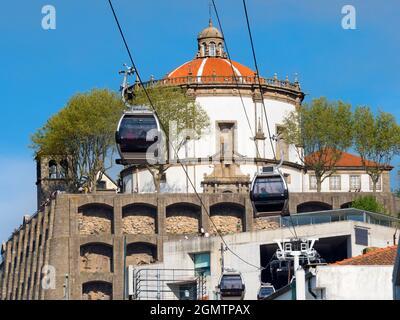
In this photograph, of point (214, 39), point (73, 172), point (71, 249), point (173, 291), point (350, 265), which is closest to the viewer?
point (350, 265)

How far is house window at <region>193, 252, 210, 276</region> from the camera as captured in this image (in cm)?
10250

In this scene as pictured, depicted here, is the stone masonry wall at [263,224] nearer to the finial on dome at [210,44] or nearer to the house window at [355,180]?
the house window at [355,180]

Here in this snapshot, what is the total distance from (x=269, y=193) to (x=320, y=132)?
6846cm

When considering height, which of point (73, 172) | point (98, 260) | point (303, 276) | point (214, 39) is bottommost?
point (303, 276)

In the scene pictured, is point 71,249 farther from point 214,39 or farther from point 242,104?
point 214,39

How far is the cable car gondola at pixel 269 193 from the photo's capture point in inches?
1955

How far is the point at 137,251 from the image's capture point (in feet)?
367

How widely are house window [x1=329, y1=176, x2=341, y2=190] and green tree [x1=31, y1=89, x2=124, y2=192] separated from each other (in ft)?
70.1

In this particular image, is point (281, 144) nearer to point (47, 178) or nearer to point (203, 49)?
point (203, 49)

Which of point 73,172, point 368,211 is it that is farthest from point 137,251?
point 368,211

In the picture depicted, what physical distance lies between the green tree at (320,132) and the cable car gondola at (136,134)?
7661 cm

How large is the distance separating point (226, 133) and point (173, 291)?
75.0 ft

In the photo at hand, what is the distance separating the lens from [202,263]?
10300cm

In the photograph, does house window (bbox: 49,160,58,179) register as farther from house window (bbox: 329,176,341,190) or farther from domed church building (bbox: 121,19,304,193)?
house window (bbox: 329,176,341,190)
